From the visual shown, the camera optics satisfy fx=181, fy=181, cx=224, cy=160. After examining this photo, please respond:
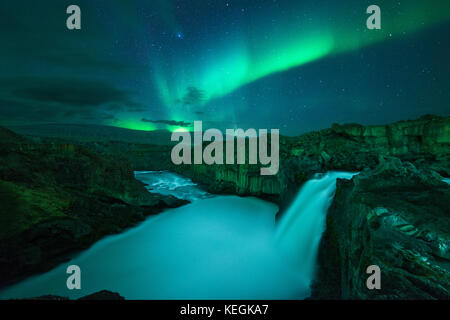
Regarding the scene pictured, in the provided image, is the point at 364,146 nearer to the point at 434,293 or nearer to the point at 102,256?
the point at 434,293

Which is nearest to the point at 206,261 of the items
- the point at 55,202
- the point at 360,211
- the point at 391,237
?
the point at 360,211

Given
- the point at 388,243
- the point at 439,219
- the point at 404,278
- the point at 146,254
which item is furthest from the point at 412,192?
the point at 146,254

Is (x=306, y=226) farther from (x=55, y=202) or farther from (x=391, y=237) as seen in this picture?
(x=55, y=202)

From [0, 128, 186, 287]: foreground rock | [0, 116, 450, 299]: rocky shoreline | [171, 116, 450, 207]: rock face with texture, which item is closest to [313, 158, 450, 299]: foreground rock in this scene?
[0, 116, 450, 299]: rocky shoreline

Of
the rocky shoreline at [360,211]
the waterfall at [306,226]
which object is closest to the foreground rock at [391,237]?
the rocky shoreline at [360,211]

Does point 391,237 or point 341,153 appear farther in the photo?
point 341,153

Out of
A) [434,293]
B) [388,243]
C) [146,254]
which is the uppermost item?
[388,243]

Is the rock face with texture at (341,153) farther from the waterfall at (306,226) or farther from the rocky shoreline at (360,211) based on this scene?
the waterfall at (306,226)
